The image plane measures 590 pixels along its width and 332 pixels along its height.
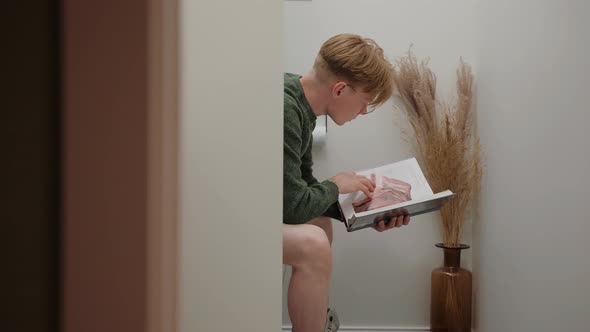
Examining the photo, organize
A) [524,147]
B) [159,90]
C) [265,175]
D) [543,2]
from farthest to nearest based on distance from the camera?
[524,147] < [543,2] < [265,175] < [159,90]

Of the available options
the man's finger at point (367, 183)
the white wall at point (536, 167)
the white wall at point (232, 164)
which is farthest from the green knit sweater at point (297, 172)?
the white wall at point (536, 167)

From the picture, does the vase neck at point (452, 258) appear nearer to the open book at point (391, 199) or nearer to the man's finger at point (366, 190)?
the open book at point (391, 199)

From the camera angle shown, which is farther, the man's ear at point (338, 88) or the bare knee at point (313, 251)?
→ the man's ear at point (338, 88)

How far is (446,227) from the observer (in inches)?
115

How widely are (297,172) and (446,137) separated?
134 cm

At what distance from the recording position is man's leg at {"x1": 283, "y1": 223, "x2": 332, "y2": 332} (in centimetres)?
165

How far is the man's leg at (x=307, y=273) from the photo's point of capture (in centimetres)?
165

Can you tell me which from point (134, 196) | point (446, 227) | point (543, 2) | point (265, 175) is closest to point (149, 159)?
point (134, 196)

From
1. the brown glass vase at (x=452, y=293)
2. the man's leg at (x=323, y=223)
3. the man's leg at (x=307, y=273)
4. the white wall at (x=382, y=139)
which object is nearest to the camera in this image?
the man's leg at (x=307, y=273)

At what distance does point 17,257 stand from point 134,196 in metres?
0.07

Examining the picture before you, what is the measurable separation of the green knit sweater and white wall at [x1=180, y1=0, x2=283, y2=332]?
0.68 meters

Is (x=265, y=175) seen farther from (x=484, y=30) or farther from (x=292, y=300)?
(x=484, y=30)

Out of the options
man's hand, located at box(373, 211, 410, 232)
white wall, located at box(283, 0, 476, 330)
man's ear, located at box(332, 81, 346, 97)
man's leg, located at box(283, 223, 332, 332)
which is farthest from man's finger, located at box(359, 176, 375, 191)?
white wall, located at box(283, 0, 476, 330)

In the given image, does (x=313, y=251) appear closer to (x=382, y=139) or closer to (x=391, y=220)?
(x=391, y=220)
